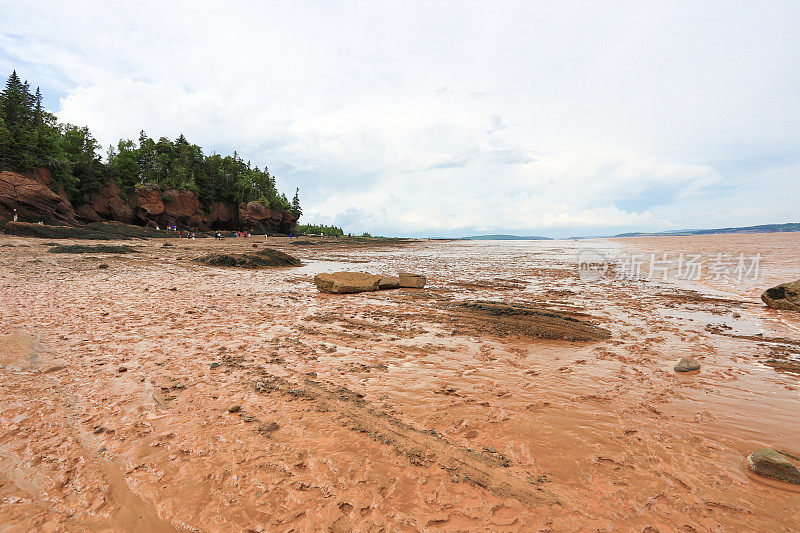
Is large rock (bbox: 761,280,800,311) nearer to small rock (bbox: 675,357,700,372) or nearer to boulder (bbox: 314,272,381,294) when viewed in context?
small rock (bbox: 675,357,700,372)

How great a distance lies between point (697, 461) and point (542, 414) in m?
1.50

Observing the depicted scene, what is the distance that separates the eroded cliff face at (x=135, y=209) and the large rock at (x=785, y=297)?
180ft

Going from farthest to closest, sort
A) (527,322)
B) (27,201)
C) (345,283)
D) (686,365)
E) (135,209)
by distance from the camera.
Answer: (135,209) → (27,201) → (345,283) → (527,322) → (686,365)

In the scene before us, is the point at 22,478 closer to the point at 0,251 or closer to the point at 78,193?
the point at 0,251

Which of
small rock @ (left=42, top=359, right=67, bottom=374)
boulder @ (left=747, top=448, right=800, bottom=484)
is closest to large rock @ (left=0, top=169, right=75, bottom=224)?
small rock @ (left=42, top=359, right=67, bottom=374)

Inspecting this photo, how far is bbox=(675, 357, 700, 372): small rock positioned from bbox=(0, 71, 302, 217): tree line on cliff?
6087 cm

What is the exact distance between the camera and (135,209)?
55.6 meters

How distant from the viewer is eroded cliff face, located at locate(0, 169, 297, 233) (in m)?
33.0

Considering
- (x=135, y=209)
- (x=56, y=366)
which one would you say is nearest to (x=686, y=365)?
(x=56, y=366)

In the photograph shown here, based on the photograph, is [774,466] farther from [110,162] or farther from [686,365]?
[110,162]

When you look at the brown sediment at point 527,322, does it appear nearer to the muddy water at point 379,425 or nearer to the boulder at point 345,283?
the muddy water at point 379,425

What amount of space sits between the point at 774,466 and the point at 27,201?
174 ft

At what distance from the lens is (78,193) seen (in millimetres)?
48312

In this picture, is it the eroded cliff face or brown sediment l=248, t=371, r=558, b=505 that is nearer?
brown sediment l=248, t=371, r=558, b=505
